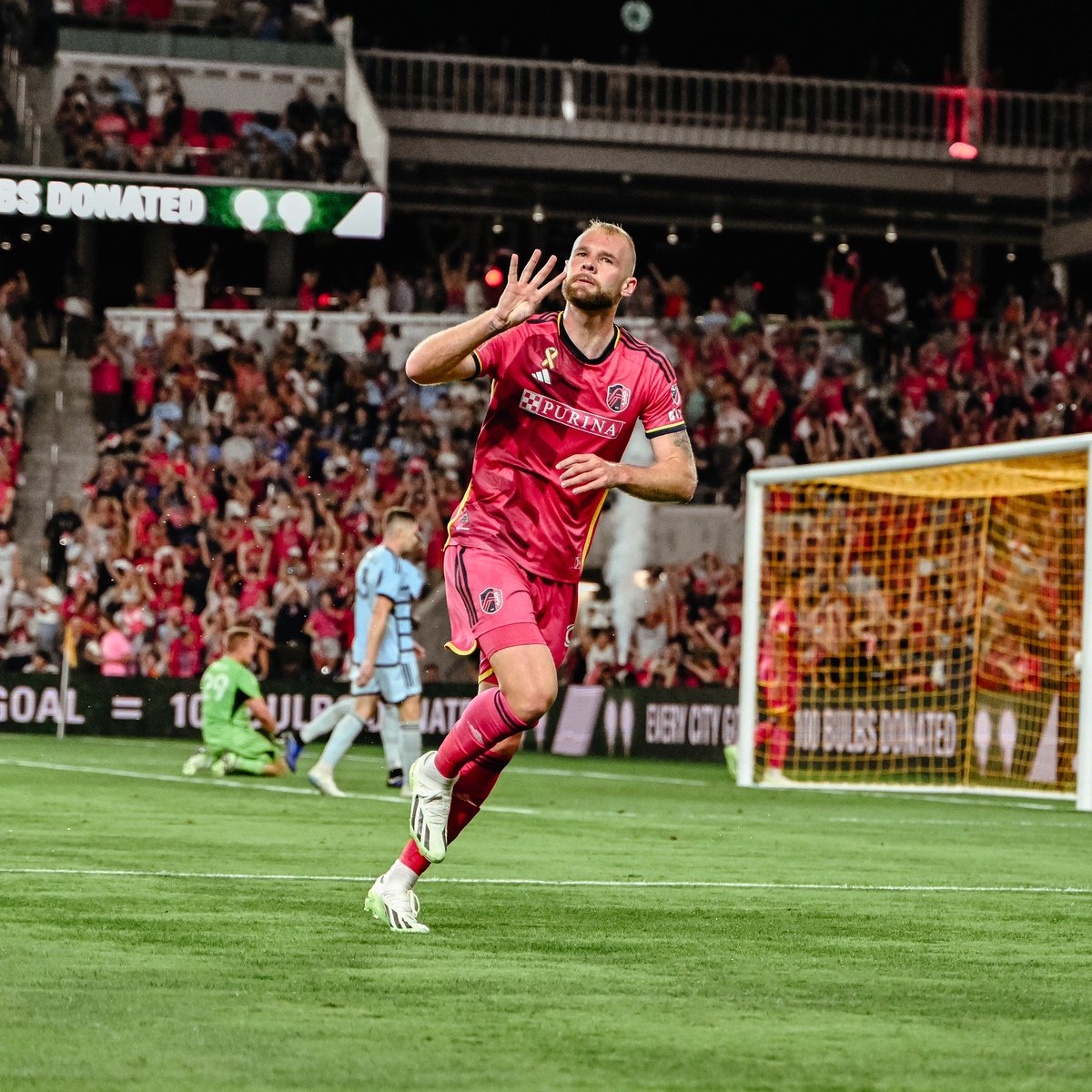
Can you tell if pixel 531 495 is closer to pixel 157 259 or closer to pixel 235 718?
pixel 235 718

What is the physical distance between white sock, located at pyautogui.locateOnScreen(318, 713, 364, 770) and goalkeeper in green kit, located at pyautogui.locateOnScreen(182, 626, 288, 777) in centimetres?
108

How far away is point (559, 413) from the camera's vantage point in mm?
7031

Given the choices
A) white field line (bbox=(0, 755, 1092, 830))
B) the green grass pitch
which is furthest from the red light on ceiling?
the green grass pitch

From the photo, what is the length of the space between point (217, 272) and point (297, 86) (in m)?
3.60

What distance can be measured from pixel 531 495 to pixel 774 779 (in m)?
11.3

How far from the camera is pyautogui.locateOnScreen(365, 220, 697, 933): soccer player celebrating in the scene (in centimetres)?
667

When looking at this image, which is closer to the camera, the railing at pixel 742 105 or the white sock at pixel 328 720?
the white sock at pixel 328 720

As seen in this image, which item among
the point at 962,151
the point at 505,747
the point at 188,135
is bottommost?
the point at 505,747

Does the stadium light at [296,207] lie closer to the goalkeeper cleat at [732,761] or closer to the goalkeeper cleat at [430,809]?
the goalkeeper cleat at [732,761]

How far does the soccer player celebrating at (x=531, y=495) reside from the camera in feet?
21.9

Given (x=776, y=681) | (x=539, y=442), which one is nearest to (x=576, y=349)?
(x=539, y=442)

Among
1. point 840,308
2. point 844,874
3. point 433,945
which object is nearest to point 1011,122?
point 840,308

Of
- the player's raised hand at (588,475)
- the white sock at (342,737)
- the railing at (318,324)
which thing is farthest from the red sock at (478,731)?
the railing at (318,324)

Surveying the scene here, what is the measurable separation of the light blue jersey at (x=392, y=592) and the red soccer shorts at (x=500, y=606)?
745cm
